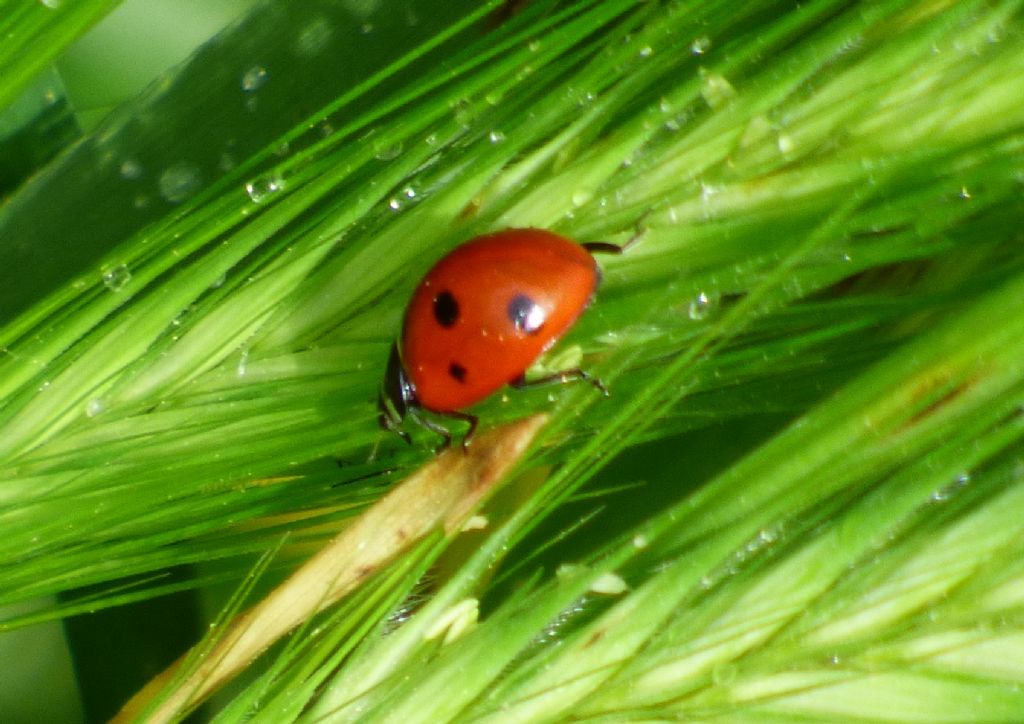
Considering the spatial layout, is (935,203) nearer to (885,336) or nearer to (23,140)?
(885,336)

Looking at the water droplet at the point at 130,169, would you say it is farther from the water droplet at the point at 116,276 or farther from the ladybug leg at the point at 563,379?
the ladybug leg at the point at 563,379

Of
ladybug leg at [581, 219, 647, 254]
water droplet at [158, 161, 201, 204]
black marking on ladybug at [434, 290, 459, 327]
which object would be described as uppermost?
water droplet at [158, 161, 201, 204]

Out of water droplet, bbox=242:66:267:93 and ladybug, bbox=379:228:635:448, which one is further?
water droplet, bbox=242:66:267:93

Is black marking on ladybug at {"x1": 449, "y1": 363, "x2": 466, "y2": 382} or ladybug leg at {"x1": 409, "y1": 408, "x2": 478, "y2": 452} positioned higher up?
black marking on ladybug at {"x1": 449, "y1": 363, "x2": 466, "y2": 382}

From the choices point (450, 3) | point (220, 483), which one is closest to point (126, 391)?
point (220, 483)

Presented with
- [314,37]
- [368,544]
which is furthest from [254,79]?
[368,544]

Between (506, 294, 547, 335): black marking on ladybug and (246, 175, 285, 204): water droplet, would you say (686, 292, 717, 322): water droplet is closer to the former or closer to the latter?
(506, 294, 547, 335): black marking on ladybug

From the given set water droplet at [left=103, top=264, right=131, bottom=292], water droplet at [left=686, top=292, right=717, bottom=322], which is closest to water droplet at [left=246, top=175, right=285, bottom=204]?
water droplet at [left=103, top=264, right=131, bottom=292]
